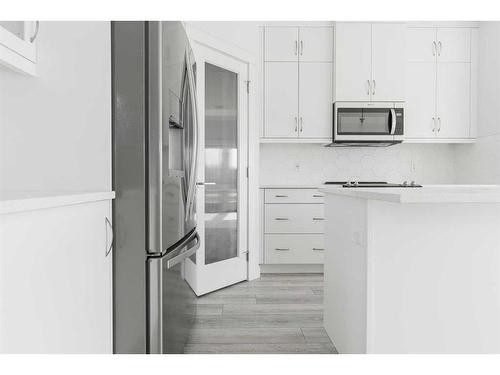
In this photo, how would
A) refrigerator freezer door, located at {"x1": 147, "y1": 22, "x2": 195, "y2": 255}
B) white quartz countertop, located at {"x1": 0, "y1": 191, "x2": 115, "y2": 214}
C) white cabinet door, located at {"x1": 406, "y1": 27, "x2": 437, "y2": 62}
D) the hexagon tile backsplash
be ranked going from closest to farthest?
1. white quartz countertop, located at {"x1": 0, "y1": 191, "x2": 115, "y2": 214}
2. refrigerator freezer door, located at {"x1": 147, "y1": 22, "x2": 195, "y2": 255}
3. white cabinet door, located at {"x1": 406, "y1": 27, "x2": 437, "y2": 62}
4. the hexagon tile backsplash

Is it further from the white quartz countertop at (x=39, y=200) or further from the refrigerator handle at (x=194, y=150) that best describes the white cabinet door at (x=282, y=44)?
the white quartz countertop at (x=39, y=200)

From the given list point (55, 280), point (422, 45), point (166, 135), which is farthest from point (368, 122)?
point (55, 280)

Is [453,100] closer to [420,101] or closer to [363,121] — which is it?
[420,101]

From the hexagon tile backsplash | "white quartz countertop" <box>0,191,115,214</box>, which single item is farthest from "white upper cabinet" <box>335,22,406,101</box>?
"white quartz countertop" <box>0,191,115,214</box>

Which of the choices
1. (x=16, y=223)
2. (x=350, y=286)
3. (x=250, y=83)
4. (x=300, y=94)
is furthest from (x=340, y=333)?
(x=300, y=94)

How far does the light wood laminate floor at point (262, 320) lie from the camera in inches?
77.5

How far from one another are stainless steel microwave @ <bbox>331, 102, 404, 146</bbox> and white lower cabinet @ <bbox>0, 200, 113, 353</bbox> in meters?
2.97

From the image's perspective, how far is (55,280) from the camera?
875 mm

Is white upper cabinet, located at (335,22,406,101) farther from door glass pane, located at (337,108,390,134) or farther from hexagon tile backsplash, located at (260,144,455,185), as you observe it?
hexagon tile backsplash, located at (260,144,455,185)

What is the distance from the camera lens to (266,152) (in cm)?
412

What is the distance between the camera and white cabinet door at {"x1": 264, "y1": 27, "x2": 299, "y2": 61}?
374cm

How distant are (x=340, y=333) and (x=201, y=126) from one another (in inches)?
74.5

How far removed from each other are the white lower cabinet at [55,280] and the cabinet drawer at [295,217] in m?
2.47

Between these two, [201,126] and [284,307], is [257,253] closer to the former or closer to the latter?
[284,307]
